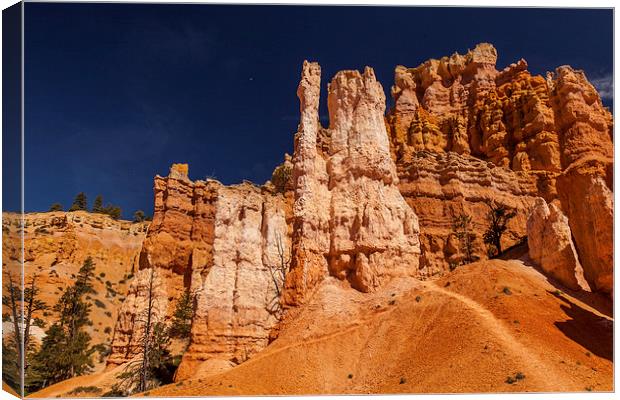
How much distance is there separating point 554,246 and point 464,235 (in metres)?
14.6

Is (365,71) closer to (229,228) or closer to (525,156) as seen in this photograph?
(229,228)

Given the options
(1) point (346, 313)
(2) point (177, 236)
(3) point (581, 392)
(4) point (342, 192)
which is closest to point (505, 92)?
(2) point (177, 236)

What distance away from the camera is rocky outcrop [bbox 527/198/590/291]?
19609 mm

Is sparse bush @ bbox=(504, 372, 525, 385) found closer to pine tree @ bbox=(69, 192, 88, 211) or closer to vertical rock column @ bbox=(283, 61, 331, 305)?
vertical rock column @ bbox=(283, 61, 331, 305)

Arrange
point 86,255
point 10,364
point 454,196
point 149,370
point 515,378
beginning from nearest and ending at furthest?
point 515,378 < point 10,364 < point 149,370 < point 454,196 < point 86,255

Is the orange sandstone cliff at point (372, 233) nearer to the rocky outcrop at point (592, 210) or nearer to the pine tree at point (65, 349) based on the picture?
the rocky outcrop at point (592, 210)

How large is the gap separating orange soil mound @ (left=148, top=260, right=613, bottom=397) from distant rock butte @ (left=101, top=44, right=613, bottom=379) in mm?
1438

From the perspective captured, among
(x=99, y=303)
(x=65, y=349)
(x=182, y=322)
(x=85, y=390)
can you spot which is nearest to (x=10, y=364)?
(x=85, y=390)

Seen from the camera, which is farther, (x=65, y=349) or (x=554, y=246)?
(x=65, y=349)

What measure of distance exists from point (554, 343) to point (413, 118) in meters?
46.0

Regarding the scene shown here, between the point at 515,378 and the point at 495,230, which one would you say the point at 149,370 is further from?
the point at 515,378

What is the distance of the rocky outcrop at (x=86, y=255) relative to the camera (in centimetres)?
4600

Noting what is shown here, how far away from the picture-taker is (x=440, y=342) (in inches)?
635

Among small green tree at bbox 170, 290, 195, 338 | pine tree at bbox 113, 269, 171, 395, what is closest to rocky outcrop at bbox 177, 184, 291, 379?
pine tree at bbox 113, 269, 171, 395
